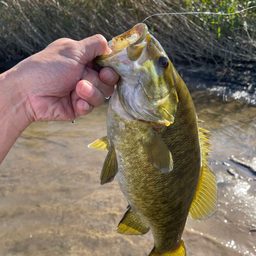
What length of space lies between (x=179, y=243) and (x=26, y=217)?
1.58m

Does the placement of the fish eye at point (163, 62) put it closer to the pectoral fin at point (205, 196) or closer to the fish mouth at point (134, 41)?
the fish mouth at point (134, 41)

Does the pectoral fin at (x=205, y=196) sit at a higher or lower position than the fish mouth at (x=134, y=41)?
lower

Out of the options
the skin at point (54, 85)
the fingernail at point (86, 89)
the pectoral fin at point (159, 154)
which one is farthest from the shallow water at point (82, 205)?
the fingernail at point (86, 89)

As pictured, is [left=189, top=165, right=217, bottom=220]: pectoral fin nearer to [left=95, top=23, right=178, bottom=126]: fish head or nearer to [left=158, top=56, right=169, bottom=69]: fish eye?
[left=95, top=23, right=178, bottom=126]: fish head

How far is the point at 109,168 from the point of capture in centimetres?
164

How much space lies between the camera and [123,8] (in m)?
6.70

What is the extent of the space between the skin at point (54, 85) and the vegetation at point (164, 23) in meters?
4.08

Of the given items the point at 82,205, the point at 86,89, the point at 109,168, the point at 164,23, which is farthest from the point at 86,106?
the point at 164,23

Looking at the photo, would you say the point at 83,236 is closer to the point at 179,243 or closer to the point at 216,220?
the point at 179,243

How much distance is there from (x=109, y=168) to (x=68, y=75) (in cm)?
60

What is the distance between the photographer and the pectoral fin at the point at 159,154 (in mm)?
1479

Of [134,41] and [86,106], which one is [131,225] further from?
[134,41]

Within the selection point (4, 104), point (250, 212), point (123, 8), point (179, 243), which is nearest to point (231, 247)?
point (250, 212)

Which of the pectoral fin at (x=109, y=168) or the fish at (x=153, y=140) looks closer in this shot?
the fish at (x=153, y=140)
